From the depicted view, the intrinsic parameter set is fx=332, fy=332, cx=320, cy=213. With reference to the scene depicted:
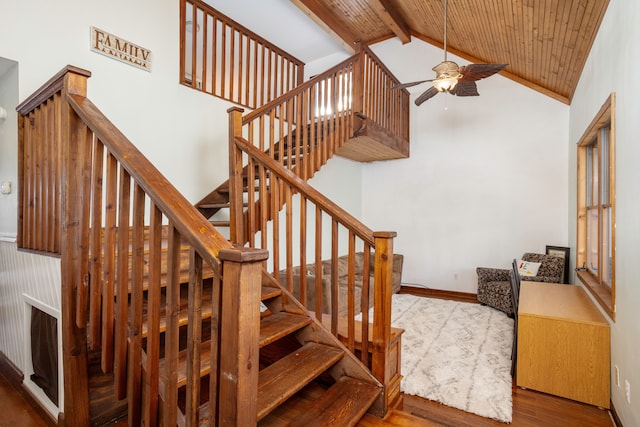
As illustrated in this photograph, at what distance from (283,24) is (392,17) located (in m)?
1.70

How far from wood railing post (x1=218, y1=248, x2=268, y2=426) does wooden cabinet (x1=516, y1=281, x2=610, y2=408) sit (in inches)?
96.3

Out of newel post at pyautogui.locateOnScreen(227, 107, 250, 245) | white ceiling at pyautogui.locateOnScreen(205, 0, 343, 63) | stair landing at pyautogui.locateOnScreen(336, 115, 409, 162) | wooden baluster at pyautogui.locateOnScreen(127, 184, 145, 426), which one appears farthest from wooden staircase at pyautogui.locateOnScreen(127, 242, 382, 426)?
white ceiling at pyautogui.locateOnScreen(205, 0, 343, 63)

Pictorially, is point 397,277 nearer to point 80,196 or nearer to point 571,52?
point 571,52

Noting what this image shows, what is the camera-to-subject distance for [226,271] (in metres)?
0.93

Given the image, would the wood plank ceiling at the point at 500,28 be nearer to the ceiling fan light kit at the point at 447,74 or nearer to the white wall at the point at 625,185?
the white wall at the point at 625,185

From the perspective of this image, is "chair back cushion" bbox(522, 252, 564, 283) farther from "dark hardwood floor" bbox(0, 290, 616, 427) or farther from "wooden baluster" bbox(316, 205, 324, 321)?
"wooden baluster" bbox(316, 205, 324, 321)

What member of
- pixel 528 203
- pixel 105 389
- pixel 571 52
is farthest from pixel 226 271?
pixel 528 203

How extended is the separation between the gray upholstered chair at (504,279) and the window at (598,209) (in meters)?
0.41

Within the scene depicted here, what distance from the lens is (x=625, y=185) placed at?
2.05 metres

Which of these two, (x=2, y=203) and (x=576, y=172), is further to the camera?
(x=576, y=172)

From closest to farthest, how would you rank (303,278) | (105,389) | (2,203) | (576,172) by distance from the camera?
(105,389) < (303,278) < (2,203) < (576,172)

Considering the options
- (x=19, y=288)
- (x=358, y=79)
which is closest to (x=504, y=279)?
(x=358, y=79)

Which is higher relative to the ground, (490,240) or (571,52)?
(571,52)

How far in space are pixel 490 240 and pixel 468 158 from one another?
4.62 feet
